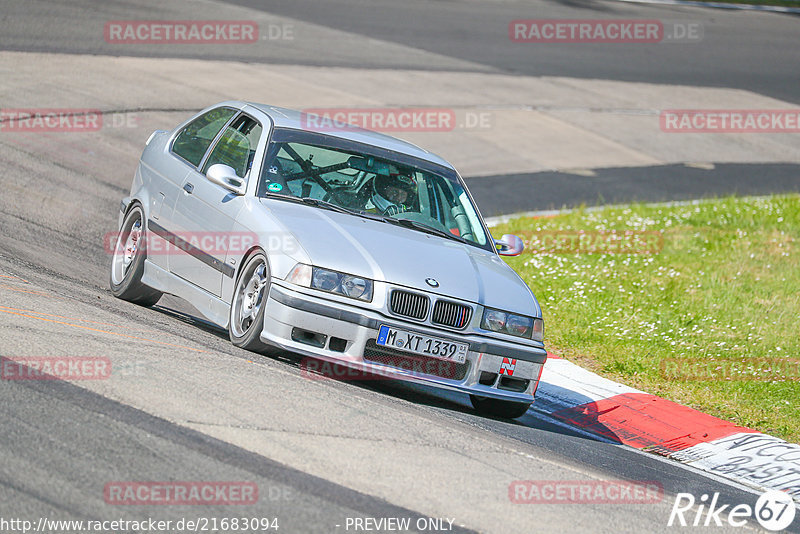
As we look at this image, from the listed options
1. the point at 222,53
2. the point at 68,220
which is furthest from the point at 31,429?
the point at 222,53

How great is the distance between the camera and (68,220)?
11.0 m

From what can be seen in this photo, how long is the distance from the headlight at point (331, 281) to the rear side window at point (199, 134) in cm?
209

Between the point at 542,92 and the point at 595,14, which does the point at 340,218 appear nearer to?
the point at 542,92

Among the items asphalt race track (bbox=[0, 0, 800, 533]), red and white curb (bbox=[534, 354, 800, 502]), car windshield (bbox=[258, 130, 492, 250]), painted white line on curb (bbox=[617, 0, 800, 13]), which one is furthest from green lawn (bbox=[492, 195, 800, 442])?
painted white line on curb (bbox=[617, 0, 800, 13])

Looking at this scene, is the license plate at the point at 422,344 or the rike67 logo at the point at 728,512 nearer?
the rike67 logo at the point at 728,512

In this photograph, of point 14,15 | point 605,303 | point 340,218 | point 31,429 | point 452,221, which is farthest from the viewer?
point 14,15

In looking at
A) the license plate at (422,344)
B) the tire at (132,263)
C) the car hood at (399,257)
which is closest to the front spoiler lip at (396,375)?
the license plate at (422,344)

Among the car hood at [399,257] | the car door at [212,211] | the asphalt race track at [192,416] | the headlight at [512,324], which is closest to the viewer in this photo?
the asphalt race track at [192,416]

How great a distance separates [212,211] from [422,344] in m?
1.92

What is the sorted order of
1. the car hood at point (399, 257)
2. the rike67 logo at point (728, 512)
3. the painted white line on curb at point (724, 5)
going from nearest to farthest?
the rike67 logo at point (728, 512) → the car hood at point (399, 257) → the painted white line on curb at point (724, 5)

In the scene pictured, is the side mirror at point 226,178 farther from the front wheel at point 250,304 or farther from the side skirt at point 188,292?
the side skirt at point 188,292

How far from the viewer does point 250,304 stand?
7.10 metres

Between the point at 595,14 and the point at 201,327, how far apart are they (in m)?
24.2

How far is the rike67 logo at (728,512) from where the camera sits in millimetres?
5590
